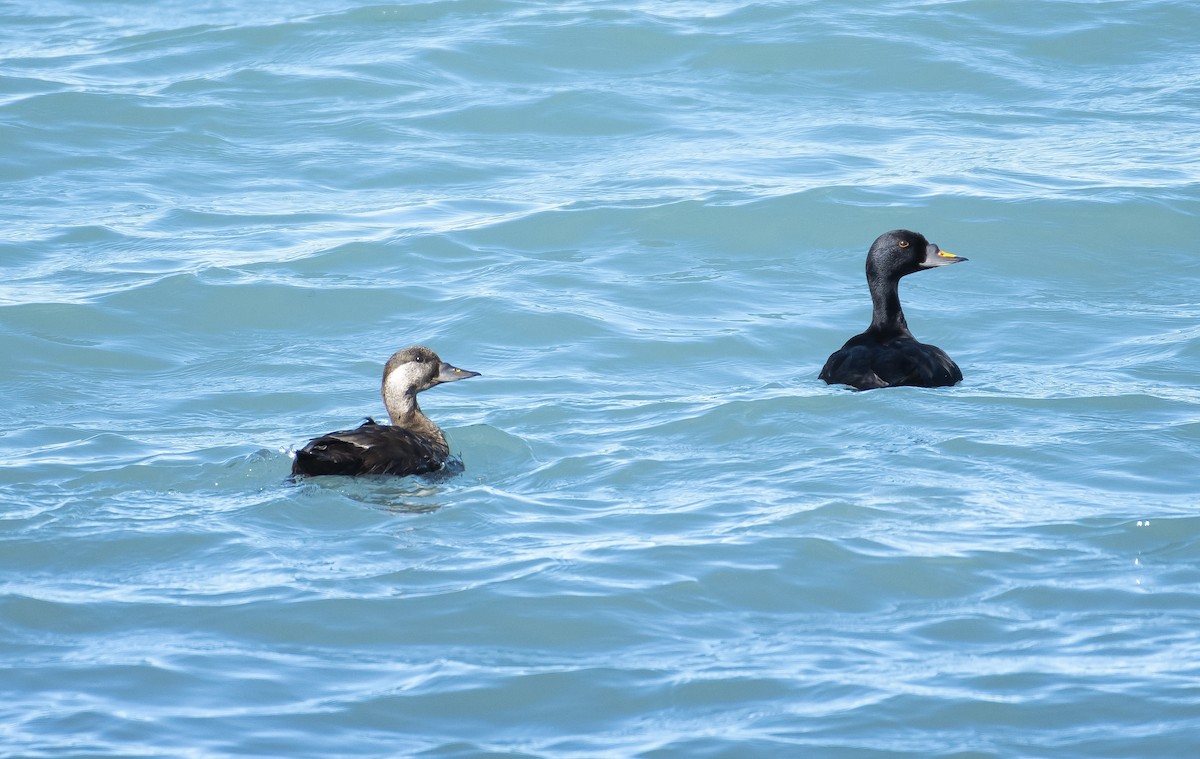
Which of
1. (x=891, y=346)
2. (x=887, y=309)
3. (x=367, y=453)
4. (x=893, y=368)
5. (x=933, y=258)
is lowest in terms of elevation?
(x=367, y=453)

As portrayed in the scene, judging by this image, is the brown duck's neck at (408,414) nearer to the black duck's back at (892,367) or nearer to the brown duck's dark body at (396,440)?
the brown duck's dark body at (396,440)

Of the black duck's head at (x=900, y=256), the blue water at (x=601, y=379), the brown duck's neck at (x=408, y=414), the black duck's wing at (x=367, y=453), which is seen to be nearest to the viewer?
the blue water at (x=601, y=379)

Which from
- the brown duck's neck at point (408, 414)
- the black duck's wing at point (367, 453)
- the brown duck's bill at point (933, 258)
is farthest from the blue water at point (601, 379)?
the brown duck's bill at point (933, 258)

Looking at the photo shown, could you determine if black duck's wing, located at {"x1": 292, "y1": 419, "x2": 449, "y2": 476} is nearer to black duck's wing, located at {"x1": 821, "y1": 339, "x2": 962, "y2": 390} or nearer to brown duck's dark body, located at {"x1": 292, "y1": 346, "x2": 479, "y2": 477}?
brown duck's dark body, located at {"x1": 292, "y1": 346, "x2": 479, "y2": 477}

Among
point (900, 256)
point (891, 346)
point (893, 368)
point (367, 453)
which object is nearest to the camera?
point (367, 453)

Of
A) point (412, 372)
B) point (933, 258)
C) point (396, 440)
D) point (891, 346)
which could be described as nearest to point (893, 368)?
point (891, 346)

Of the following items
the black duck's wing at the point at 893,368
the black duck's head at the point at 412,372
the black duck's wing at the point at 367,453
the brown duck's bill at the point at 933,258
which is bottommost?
the black duck's wing at the point at 367,453

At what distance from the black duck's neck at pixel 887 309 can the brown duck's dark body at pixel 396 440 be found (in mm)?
2724

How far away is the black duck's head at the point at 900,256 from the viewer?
1024cm

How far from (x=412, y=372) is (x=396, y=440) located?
94cm

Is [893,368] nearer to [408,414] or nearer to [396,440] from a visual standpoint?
[408,414]

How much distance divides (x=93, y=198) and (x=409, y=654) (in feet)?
30.8

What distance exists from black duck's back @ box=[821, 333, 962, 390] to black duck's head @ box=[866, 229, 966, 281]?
33.7 inches

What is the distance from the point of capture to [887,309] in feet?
33.1
